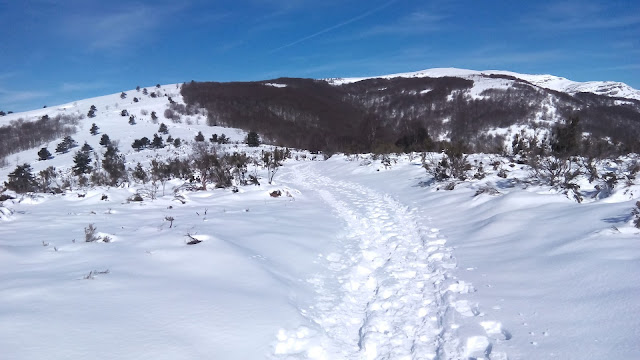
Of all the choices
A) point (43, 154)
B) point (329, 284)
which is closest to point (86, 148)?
point (43, 154)

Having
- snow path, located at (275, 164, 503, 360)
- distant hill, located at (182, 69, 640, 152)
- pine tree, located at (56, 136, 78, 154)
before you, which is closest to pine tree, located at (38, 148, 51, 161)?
pine tree, located at (56, 136, 78, 154)

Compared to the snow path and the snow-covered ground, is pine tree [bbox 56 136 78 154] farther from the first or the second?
the snow path

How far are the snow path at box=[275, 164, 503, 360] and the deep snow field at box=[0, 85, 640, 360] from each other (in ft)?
0.07

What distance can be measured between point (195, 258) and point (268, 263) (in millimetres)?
1008

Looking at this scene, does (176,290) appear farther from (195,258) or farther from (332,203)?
(332,203)

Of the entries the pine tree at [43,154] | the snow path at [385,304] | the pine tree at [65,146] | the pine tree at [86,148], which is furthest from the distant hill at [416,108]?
the snow path at [385,304]

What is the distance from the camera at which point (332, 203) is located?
10898 millimetres

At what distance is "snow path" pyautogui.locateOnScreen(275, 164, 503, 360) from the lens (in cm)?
322

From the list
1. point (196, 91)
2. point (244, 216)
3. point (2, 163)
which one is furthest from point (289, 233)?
point (196, 91)

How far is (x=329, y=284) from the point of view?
15.6ft

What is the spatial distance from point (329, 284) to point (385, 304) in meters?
0.92

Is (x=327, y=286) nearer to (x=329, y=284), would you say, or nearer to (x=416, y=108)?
(x=329, y=284)

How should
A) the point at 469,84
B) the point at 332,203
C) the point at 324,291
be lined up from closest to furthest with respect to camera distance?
the point at 324,291, the point at 332,203, the point at 469,84

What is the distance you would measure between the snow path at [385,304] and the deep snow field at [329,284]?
0.02 metres
